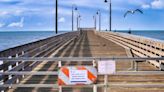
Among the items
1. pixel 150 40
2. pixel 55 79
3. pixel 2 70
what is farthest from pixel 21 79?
pixel 150 40

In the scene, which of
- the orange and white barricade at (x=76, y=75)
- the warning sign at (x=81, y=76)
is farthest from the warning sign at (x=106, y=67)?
the warning sign at (x=81, y=76)

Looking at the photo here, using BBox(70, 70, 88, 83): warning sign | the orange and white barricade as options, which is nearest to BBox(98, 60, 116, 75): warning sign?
the orange and white barricade

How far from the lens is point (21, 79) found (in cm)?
1426

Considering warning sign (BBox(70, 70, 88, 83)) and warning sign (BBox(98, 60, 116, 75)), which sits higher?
warning sign (BBox(98, 60, 116, 75))

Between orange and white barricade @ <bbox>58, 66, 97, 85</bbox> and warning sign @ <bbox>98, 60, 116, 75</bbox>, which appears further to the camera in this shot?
warning sign @ <bbox>98, 60, 116, 75</bbox>

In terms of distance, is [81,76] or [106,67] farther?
[106,67]

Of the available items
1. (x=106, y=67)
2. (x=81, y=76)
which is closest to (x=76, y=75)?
(x=81, y=76)

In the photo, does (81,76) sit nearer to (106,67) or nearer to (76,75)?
(76,75)

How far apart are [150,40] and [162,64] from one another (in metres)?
3.37

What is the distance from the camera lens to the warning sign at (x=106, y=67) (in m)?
9.65

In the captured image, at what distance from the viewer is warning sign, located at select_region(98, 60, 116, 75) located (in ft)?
31.7

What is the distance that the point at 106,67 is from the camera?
9.72m

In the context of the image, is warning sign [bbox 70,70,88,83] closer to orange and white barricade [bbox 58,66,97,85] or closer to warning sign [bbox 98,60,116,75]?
orange and white barricade [bbox 58,66,97,85]

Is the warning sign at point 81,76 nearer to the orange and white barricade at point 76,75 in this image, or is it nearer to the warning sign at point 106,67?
the orange and white barricade at point 76,75
